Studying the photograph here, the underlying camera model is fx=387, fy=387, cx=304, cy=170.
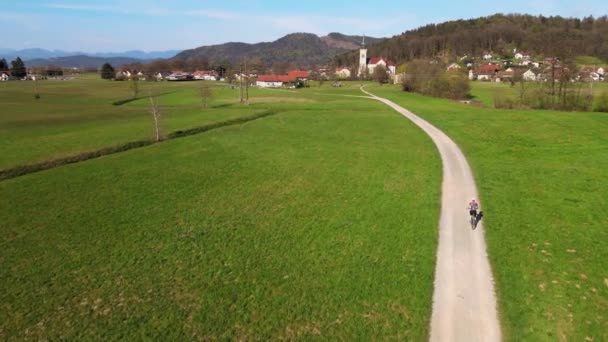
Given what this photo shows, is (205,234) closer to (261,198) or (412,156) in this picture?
(261,198)

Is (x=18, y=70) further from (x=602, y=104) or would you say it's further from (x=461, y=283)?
(x=461, y=283)

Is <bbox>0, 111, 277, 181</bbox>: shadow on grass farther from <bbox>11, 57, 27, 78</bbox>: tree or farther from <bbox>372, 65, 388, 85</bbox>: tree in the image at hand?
<bbox>11, 57, 27, 78</bbox>: tree

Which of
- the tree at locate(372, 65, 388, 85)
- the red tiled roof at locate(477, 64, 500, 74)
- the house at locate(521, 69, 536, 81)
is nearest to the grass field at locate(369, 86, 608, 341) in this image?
the house at locate(521, 69, 536, 81)

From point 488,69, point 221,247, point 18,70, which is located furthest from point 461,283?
point 18,70

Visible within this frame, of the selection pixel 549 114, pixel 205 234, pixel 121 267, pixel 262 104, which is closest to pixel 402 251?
pixel 205 234

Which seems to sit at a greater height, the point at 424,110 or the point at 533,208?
the point at 424,110

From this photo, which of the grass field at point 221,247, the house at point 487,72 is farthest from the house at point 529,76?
the grass field at point 221,247
